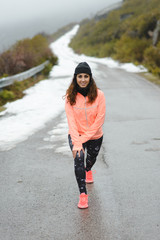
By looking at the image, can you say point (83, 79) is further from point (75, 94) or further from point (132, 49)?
point (132, 49)

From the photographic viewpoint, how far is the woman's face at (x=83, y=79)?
12.7ft

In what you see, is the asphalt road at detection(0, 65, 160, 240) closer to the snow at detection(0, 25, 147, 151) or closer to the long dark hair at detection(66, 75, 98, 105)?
the snow at detection(0, 25, 147, 151)

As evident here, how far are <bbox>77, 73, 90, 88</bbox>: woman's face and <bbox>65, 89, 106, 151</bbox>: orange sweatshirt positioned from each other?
0.44 feet

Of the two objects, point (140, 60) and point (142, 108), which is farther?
point (140, 60)

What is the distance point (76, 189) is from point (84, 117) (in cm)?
107

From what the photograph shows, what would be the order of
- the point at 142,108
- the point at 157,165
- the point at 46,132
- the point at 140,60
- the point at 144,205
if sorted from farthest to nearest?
the point at 140,60 < the point at 142,108 < the point at 46,132 < the point at 157,165 < the point at 144,205

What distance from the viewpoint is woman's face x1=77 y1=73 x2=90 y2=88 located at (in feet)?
12.7

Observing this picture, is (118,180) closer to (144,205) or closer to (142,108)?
(144,205)

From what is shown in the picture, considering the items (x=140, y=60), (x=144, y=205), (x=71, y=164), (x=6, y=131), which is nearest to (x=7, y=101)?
(x=6, y=131)

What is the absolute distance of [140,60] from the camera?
26.6 meters

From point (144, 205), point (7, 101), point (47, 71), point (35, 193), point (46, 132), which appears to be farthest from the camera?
point (47, 71)

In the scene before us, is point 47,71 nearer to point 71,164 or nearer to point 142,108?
point 142,108

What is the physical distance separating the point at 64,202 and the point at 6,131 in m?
4.20

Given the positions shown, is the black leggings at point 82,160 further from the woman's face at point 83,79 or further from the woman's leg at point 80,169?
A: the woman's face at point 83,79
